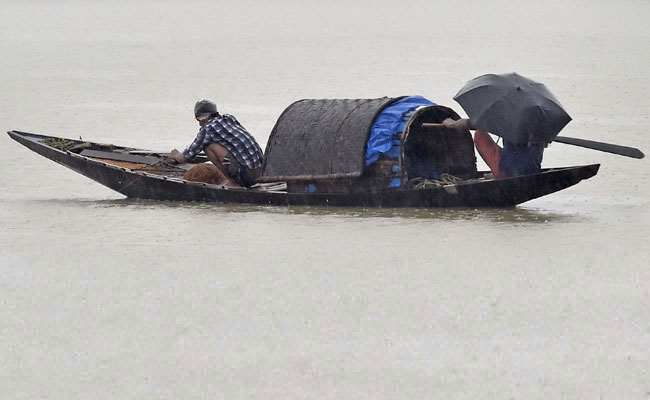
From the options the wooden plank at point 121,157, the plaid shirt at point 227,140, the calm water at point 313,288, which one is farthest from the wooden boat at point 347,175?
the wooden plank at point 121,157

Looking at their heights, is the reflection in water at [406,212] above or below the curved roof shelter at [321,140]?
below

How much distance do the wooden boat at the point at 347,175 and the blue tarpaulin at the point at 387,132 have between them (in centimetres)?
6

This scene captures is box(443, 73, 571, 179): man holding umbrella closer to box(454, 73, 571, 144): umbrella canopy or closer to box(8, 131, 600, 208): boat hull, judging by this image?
box(454, 73, 571, 144): umbrella canopy

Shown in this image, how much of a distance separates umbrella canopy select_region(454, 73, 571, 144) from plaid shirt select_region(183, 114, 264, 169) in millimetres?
1989

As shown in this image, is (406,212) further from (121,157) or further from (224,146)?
(121,157)

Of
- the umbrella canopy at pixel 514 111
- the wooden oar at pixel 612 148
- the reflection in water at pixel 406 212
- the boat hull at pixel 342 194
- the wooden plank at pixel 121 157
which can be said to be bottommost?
the reflection in water at pixel 406 212

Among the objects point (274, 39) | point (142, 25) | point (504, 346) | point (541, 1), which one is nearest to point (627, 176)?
point (504, 346)

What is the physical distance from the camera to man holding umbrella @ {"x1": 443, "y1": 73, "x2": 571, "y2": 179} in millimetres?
10406

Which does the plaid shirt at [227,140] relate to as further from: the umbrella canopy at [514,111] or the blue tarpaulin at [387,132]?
the umbrella canopy at [514,111]

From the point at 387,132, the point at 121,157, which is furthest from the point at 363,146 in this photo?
the point at 121,157

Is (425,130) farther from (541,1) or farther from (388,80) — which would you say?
(541,1)

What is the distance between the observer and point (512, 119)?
10398 millimetres

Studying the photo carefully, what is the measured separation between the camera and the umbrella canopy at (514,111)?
1040 centimetres

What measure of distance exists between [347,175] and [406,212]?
0.57 meters
